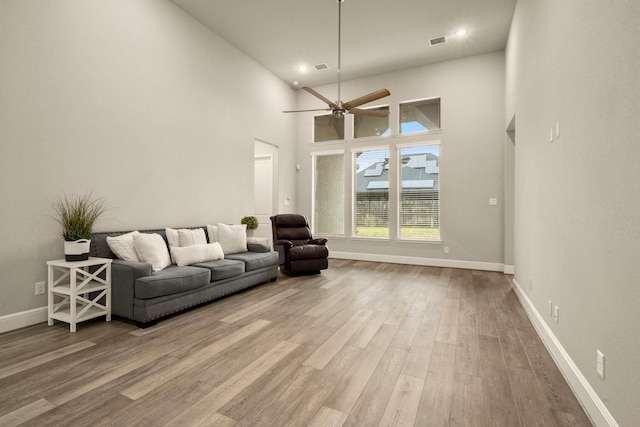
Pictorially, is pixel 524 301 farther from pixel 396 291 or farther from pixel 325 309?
pixel 325 309

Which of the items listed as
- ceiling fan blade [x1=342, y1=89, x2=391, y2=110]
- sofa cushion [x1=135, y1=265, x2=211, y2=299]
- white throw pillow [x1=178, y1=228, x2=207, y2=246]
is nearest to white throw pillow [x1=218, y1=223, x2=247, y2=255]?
white throw pillow [x1=178, y1=228, x2=207, y2=246]

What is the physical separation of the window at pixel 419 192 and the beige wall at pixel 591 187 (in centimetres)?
311

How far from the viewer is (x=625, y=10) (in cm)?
148

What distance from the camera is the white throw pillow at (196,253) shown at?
3.87 m

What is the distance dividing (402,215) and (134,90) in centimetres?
513

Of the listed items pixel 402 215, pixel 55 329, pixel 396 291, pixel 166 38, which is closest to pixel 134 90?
pixel 166 38

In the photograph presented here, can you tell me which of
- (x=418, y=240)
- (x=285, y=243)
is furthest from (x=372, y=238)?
(x=285, y=243)

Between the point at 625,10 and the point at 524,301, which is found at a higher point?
the point at 625,10

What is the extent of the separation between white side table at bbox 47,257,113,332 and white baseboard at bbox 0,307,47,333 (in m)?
0.13

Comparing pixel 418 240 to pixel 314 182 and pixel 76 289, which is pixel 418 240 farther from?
pixel 76 289

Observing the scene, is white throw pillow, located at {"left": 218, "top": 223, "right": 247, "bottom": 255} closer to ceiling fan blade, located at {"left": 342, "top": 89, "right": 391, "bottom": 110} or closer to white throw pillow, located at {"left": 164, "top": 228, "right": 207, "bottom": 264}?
white throw pillow, located at {"left": 164, "top": 228, "right": 207, "bottom": 264}

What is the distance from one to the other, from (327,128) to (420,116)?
2.11 meters

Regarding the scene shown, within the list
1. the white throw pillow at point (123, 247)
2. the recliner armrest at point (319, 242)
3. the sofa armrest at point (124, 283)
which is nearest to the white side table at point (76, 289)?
the sofa armrest at point (124, 283)

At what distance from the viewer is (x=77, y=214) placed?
3.14 metres
